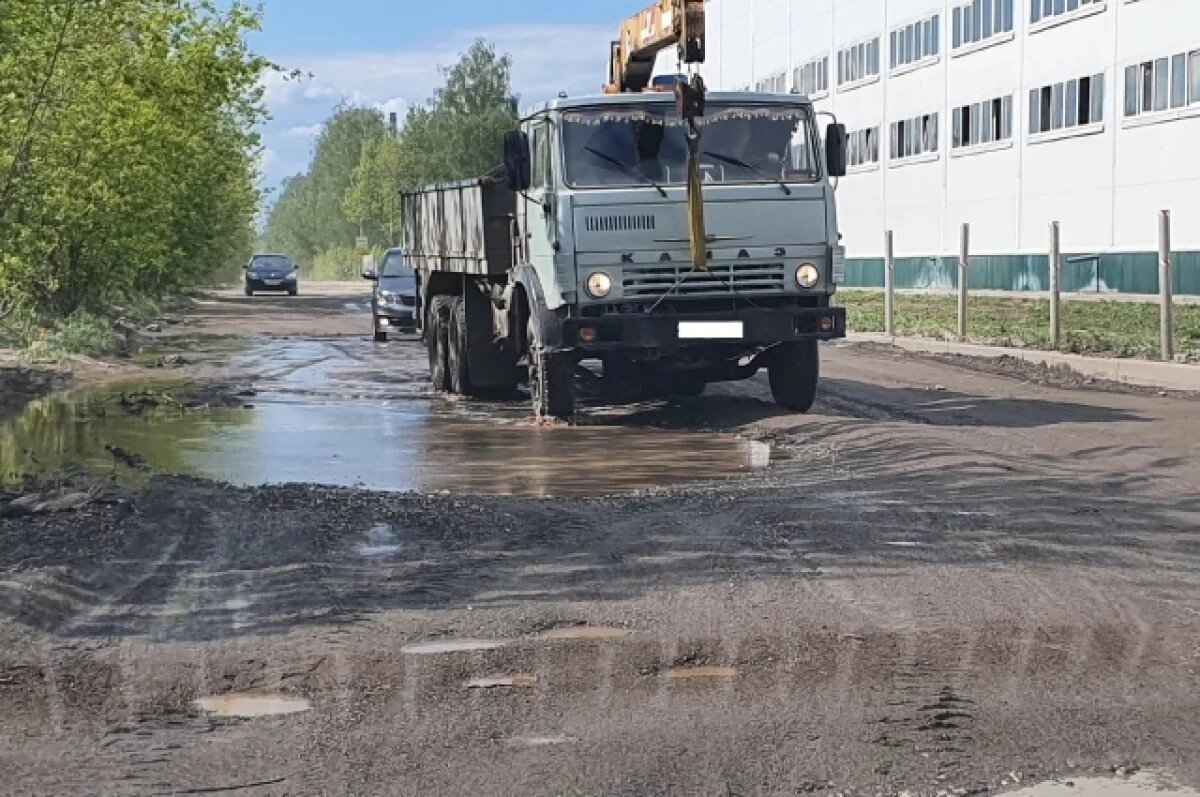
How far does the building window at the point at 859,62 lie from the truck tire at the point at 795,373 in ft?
142

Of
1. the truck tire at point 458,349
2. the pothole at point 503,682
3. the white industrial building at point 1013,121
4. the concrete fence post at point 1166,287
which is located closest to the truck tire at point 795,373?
the truck tire at point 458,349

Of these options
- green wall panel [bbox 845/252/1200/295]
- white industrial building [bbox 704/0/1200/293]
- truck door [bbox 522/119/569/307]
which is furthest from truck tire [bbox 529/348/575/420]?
white industrial building [bbox 704/0/1200/293]

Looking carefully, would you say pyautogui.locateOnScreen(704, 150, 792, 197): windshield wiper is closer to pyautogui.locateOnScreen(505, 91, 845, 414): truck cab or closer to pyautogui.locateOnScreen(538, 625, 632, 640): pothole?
pyautogui.locateOnScreen(505, 91, 845, 414): truck cab

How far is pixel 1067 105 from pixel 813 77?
68.7ft

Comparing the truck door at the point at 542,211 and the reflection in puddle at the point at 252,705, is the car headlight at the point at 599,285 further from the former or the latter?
the reflection in puddle at the point at 252,705

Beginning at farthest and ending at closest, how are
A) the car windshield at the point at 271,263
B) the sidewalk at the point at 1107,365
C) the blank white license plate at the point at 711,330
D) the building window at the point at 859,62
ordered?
the car windshield at the point at 271,263
the building window at the point at 859,62
the sidewalk at the point at 1107,365
the blank white license plate at the point at 711,330

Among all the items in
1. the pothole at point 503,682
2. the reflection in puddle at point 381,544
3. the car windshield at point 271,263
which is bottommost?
the pothole at point 503,682

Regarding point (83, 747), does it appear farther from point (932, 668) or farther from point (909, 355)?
point (909, 355)

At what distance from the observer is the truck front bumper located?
13812mm

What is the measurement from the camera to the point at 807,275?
1413 centimetres

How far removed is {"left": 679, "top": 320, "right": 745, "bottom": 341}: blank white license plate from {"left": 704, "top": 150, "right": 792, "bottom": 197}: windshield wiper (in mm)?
1200

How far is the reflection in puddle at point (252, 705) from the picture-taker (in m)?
5.61

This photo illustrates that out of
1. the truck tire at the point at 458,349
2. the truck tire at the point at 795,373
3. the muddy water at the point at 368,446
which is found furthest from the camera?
the truck tire at the point at 458,349

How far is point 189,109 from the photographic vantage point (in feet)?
104
